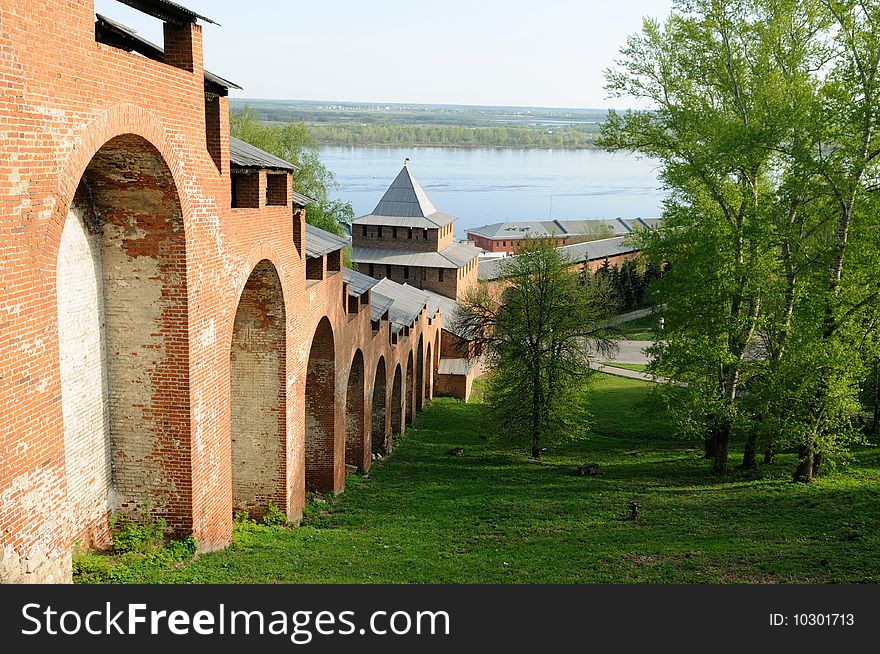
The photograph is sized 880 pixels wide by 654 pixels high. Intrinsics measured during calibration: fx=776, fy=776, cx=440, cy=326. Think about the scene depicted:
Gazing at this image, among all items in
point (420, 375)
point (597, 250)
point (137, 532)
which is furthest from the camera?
point (597, 250)

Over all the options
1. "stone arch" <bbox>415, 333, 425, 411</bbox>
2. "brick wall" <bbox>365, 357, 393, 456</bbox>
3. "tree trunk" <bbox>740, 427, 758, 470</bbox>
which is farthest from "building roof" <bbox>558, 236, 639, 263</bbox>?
"tree trunk" <bbox>740, 427, 758, 470</bbox>

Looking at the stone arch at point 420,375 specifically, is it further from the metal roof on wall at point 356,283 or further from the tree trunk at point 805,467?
the tree trunk at point 805,467

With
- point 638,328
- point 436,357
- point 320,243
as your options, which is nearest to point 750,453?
point 320,243

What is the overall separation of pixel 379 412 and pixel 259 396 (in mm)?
8602

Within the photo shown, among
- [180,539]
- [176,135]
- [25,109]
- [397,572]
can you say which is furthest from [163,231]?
[397,572]

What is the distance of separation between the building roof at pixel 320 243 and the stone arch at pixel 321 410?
143 centimetres

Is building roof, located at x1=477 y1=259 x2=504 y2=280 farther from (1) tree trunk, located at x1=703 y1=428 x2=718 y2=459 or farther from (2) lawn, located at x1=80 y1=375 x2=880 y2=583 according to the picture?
(2) lawn, located at x1=80 y1=375 x2=880 y2=583

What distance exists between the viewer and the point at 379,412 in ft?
68.8

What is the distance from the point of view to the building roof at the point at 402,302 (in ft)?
77.6

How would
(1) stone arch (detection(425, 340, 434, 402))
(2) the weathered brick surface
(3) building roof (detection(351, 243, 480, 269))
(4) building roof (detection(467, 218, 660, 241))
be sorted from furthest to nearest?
(4) building roof (detection(467, 218, 660, 241)) → (3) building roof (detection(351, 243, 480, 269)) → (1) stone arch (detection(425, 340, 434, 402)) → (2) the weathered brick surface

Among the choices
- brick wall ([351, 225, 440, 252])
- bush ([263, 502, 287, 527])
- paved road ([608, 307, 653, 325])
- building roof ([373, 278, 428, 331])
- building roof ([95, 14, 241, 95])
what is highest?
building roof ([95, 14, 241, 95])

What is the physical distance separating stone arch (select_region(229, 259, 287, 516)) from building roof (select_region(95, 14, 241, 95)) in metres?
3.12

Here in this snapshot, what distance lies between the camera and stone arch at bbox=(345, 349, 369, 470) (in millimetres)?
18344

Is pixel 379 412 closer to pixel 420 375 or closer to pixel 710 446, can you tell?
pixel 420 375
